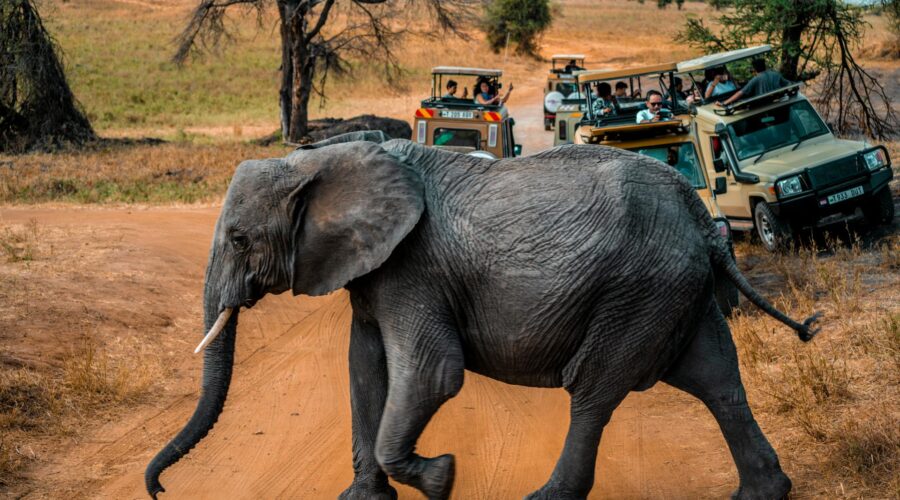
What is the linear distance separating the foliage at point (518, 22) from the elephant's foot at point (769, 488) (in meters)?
48.5

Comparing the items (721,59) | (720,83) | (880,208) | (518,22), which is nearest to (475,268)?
(880,208)

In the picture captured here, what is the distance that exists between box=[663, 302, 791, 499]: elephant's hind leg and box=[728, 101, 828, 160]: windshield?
840 centimetres

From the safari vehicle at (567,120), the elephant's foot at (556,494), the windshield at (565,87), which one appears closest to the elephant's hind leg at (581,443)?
the elephant's foot at (556,494)

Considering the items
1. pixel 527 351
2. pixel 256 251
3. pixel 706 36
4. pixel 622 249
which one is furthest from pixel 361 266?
pixel 706 36

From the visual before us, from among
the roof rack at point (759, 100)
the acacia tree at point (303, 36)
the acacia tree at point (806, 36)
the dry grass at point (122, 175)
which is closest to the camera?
the roof rack at point (759, 100)

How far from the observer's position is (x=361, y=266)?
498 centimetres

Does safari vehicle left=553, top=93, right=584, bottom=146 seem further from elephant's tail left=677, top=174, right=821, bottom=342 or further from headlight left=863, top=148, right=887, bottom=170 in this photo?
elephant's tail left=677, top=174, right=821, bottom=342

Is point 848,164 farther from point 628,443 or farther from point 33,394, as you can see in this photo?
point 33,394

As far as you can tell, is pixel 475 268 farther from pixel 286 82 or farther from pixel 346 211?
pixel 286 82

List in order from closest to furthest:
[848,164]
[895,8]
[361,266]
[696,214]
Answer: [361,266]
[696,214]
[848,164]
[895,8]

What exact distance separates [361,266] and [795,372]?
4059mm

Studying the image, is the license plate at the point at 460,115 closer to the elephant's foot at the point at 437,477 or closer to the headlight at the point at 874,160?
the headlight at the point at 874,160

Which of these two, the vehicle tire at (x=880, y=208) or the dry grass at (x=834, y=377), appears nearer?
the dry grass at (x=834, y=377)

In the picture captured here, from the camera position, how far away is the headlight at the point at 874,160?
12.5 m
